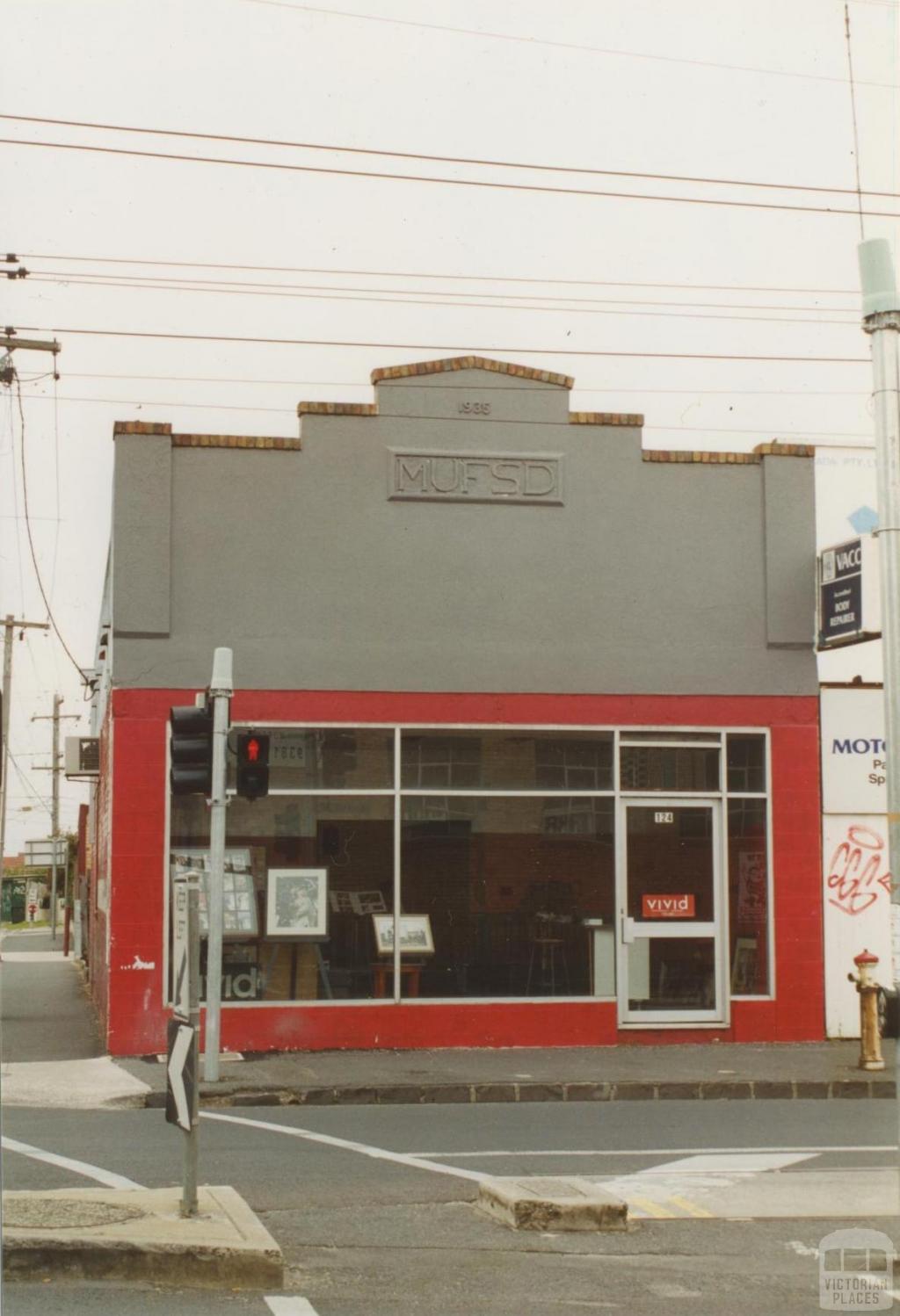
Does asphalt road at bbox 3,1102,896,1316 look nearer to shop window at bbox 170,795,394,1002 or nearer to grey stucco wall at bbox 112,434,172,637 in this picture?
shop window at bbox 170,795,394,1002

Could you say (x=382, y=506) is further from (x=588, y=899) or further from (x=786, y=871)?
(x=786, y=871)

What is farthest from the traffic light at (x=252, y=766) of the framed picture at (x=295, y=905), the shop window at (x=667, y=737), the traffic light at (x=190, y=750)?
the shop window at (x=667, y=737)

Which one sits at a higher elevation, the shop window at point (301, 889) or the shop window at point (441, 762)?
the shop window at point (441, 762)

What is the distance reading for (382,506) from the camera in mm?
18266

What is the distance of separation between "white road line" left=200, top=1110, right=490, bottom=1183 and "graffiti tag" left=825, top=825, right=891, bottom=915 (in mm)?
7754

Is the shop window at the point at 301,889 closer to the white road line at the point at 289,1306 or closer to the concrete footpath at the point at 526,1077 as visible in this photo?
the concrete footpath at the point at 526,1077

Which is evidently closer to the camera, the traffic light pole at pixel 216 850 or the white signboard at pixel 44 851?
the traffic light pole at pixel 216 850

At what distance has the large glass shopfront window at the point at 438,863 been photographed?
695 inches

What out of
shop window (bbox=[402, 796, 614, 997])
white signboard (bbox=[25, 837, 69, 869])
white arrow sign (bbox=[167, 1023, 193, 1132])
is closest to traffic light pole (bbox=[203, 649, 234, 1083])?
shop window (bbox=[402, 796, 614, 997])

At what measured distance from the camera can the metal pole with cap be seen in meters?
7.12

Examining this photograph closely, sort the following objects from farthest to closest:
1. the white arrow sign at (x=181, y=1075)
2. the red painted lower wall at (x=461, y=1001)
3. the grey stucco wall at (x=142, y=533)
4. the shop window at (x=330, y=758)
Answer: the shop window at (x=330, y=758), the grey stucco wall at (x=142, y=533), the red painted lower wall at (x=461, y=1001), the white arrow sign at (x=181, y=1075)

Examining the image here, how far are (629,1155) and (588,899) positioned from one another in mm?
6753

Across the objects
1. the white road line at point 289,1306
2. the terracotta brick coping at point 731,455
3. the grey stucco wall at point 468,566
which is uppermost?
the terracotta brick coping at point 731,455

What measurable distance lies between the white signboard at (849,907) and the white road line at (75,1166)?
978 centimetres
